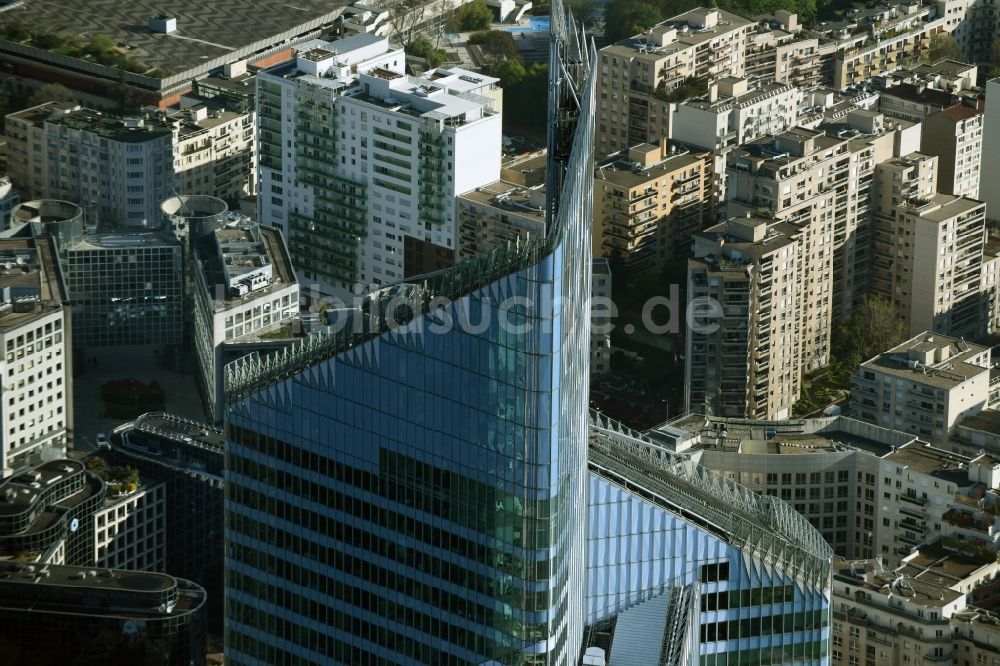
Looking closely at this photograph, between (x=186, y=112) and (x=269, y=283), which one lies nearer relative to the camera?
(x=269, y=283)

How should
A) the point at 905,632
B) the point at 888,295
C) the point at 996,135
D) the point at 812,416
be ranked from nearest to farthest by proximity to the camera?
the point at 905,632 < the point at 812,416 < the point at 888,295 < the point at 996,135

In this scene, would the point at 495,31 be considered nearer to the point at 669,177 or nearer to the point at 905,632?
the point at 669,177

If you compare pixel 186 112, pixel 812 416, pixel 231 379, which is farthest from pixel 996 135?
pixel 231 379

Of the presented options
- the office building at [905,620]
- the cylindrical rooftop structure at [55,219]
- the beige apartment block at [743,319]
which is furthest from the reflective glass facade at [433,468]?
the cylindrical rooftop structure at [55,219]

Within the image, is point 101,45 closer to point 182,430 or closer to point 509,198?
point 509,198

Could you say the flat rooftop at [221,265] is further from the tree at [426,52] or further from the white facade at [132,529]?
the tree at [426,52]

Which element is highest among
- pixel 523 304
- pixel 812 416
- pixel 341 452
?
pixel 523 304

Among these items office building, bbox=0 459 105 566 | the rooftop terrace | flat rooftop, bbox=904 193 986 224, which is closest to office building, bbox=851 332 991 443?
flat rooftop, bbox=904 193 986 224

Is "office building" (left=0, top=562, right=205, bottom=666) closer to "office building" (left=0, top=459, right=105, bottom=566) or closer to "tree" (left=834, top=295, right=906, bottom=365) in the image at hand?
"office building" (left=0, top=459, right=105, bottom=566)
